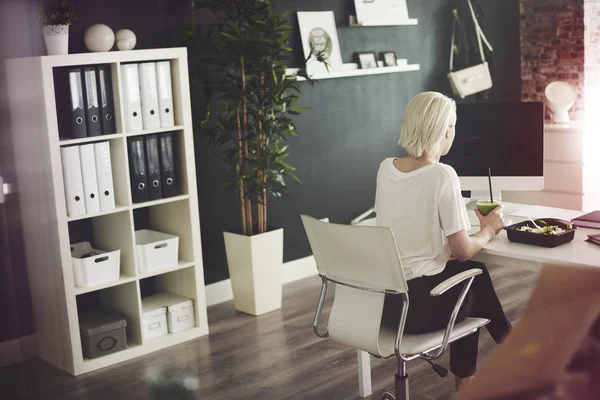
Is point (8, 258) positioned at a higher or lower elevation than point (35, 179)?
lower

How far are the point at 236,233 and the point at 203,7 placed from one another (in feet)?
4.51

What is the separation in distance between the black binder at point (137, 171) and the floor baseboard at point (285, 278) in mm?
1028

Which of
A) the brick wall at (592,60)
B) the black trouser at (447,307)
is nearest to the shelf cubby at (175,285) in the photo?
the black trouser at (447,307)

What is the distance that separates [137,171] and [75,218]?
1.40 ft

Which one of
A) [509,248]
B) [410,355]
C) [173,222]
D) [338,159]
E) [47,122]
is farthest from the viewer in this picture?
[338,159]

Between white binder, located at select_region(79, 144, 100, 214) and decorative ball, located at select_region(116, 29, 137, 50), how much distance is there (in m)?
0.56

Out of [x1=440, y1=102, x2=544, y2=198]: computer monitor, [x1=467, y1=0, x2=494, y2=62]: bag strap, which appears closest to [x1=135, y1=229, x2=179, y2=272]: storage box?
[x1=440, y1=102, x2=544, y2=198]: computer monitor

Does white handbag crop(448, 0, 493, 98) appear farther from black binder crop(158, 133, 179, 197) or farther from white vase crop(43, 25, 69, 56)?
white vase crop(43, 25, 69, 56)

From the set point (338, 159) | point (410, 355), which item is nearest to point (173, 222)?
point (338, 159)

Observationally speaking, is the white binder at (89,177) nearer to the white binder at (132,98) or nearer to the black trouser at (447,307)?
the white binder at (132,98)

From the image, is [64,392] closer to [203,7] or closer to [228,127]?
[228,127]

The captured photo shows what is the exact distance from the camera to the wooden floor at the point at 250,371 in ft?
11.6

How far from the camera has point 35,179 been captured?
3809mm

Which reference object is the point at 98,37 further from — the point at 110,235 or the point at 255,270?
the point at 255,270
